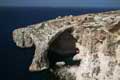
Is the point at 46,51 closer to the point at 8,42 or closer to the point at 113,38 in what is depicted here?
the point at 113,38

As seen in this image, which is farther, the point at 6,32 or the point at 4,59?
the point at 6,32

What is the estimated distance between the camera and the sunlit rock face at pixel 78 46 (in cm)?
787

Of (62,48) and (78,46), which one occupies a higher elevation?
(78,46)

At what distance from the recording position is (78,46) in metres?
8.89

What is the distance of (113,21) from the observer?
8.48 metres

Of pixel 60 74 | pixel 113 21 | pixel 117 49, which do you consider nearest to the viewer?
pixel 117 49

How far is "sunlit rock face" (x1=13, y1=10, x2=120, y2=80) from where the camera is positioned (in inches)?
310

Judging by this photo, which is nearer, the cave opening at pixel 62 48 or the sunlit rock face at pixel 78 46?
the sunlit rock face at pixel 78 46

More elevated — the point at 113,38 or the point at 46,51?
the point at 113,38

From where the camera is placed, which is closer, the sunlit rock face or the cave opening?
the sunlit rock face

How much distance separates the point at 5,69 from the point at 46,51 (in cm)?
271

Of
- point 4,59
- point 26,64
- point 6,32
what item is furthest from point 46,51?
point 6,32

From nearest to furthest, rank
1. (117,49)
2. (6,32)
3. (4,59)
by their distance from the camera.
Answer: (117,49) → (4,59) → (6,32)

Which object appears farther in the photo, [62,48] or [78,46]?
[62,48]
